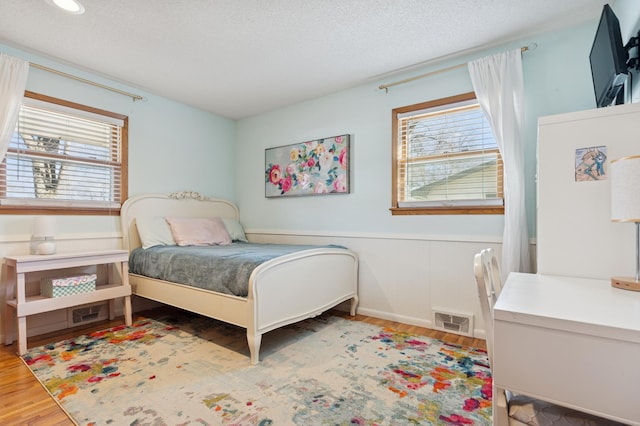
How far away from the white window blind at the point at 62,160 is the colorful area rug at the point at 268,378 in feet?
4.17

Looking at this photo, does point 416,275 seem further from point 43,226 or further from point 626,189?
point 43,226

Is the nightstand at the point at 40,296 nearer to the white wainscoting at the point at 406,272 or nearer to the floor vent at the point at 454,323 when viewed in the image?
the white wainscoting at the point at 406,272

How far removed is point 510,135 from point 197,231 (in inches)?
122

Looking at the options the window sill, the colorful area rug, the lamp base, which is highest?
the window sill

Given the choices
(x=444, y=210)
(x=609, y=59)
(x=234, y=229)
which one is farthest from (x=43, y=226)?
(x=609, y=59)

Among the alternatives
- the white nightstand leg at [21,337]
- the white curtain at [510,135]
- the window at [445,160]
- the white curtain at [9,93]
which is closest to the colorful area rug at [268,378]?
the white nightstand leg at [21,337]

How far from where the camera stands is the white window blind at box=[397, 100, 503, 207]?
2564mm

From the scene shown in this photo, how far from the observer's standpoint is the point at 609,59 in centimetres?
146

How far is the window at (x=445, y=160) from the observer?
2.56 meters

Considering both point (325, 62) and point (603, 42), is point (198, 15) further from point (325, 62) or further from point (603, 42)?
point (603, 42)

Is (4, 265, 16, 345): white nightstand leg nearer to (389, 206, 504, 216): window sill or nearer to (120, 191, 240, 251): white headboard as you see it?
(120, 191, 240, 251): white headboard

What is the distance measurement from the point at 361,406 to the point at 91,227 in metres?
2.90

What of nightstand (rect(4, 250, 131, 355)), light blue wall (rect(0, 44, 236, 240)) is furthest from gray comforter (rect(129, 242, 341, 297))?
light blue wall (rect(0, 44, 236, 240))

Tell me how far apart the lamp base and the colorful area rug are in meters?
0.88
